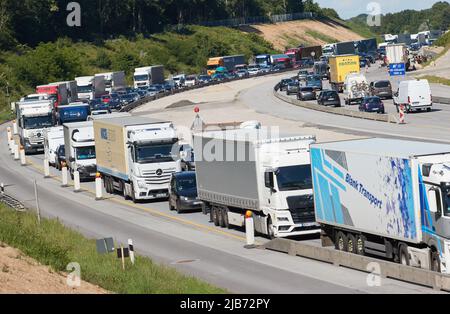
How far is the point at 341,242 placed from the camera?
3006 centimetres

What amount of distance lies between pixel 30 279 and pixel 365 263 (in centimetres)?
860

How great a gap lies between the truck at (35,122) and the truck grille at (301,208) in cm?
4382

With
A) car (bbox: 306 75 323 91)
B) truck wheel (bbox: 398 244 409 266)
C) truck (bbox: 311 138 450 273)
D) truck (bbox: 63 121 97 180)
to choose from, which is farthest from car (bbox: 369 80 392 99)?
truck wheel (bbox: 398 244 409 266)

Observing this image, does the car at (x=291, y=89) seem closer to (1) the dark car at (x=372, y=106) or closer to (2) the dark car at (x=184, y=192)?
(1) the dark car at (x=372, y=106)

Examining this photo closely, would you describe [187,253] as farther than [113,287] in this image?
Yes

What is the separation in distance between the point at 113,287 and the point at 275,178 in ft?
35.5

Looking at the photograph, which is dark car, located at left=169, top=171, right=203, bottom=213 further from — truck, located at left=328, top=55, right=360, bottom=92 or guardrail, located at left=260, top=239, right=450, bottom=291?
truck, located at left=328, top=55, right=360, bottom=92

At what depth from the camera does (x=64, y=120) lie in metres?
75.2

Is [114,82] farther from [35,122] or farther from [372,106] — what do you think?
[372,106]

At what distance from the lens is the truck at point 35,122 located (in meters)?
74.5

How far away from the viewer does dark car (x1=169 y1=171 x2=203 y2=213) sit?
1663 inches

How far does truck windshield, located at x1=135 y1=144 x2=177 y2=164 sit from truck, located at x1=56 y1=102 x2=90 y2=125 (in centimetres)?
3044
